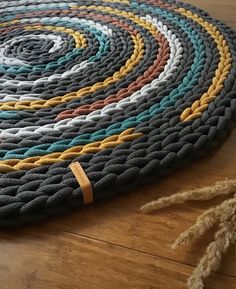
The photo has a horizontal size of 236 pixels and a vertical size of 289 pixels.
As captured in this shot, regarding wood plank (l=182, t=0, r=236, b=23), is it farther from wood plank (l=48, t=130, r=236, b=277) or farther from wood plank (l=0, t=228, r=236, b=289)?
wood plank (l=0, t=228, r=236, b=289)

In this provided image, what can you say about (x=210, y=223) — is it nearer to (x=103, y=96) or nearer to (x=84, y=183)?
(x=84, y=183)

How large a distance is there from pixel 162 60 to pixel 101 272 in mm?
455

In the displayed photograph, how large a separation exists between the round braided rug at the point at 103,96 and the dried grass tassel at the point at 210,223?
52 millimetres

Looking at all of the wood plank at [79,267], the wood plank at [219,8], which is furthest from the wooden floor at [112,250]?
the wood plank at [219,8]

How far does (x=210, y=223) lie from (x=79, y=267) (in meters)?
0.15

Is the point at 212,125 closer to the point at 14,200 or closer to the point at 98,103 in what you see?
the point at 98,103

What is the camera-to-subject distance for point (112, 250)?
429mm

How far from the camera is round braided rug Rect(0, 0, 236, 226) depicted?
19.5 inches

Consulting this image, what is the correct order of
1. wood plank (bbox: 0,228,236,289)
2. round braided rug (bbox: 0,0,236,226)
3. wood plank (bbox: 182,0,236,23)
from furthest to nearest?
1. wood plank (bbox: 182,0,236,23)
2. round braided rug (bbox: 0,0,236,226)
3. wood plank (bbox: 0,228,236,289)

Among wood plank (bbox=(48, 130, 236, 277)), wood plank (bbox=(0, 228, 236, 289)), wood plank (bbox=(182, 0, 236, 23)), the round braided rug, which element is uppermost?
wood plank (bbox=(182, 0, 236, 23))

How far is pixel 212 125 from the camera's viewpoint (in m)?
0.57

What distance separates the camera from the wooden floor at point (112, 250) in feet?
1.30

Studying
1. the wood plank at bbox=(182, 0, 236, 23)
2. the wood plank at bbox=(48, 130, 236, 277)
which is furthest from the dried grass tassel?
the wood plank at bbox=(182, 0, 236, 23)

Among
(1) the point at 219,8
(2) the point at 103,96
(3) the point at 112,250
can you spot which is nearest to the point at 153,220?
(3) the point at 112,250
